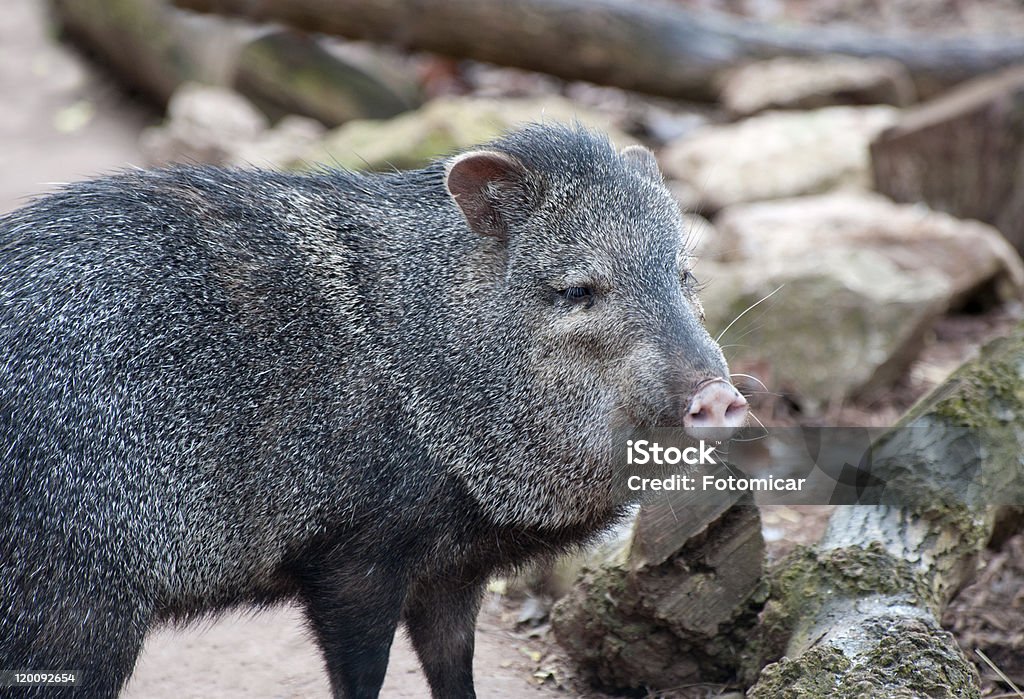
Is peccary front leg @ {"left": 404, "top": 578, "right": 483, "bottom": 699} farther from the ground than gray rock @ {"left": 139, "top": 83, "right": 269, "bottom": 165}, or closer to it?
farther from the ground

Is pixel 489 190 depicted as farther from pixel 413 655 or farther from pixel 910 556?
pixel 413 655

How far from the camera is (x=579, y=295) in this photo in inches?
153

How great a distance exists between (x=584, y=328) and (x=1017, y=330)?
213 centimetres

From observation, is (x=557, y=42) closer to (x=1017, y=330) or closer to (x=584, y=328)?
(x=1017, y=330)

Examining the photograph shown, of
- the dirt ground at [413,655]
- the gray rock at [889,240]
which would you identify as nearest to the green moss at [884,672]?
the dirt ground at [413,655]

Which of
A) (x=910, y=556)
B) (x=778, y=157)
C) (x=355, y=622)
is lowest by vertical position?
(x=778, y=157)

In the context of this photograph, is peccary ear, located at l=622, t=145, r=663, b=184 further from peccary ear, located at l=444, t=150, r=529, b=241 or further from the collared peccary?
peccary ear, located at l=444, t=150, r=529, b=241

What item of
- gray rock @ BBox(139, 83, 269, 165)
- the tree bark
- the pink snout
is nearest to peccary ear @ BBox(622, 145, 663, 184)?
the pink snout

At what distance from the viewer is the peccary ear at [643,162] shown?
→ 14.1 feet

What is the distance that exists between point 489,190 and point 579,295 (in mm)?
486

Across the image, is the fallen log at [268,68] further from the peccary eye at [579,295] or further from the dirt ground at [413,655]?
the peccary eye at [579,295]

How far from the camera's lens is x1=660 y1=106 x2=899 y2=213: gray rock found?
922cm

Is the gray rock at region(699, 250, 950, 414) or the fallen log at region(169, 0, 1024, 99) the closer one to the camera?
the gray rock at region(699, 250, 950, 414)

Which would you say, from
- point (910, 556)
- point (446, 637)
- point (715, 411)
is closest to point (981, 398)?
point (910, 556)
